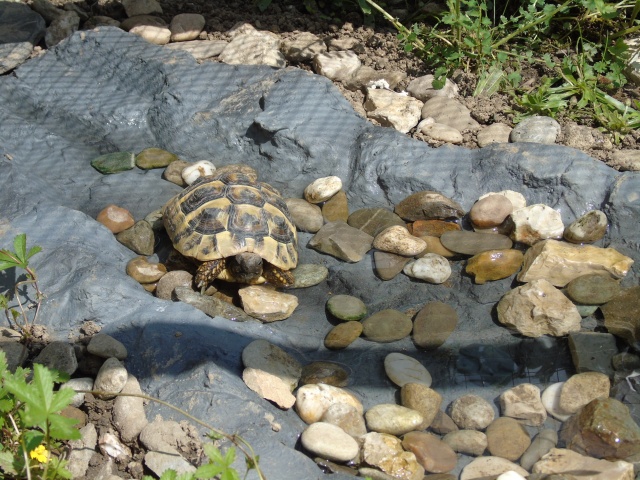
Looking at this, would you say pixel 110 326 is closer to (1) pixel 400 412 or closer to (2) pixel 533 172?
(1) pixel 400 412

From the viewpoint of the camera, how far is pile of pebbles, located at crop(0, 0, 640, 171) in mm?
4934

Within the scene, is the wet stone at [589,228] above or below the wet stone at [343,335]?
above

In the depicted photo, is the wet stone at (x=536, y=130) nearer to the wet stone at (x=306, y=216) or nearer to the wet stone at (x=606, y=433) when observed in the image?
the wet stone at (x=306, y=216)

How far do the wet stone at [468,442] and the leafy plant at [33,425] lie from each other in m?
1.68

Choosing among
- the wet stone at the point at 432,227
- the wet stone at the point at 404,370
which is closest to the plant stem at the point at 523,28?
the wet stone at the point at 432,227

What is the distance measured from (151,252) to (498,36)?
3437 mm

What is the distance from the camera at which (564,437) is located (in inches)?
123

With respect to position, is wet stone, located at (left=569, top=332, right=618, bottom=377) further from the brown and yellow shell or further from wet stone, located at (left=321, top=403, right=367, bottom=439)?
the brown and yellow shell

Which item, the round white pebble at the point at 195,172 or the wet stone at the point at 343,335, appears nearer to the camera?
the wet stone at the point at 343,335

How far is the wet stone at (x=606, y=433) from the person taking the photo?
2998mm

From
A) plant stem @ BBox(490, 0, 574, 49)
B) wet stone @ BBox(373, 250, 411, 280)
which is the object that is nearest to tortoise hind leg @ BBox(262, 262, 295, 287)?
wet stone @ BBox(373, 250, 411, 280)

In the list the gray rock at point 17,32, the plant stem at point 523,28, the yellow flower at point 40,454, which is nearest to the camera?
the yellow flower at point 40,454

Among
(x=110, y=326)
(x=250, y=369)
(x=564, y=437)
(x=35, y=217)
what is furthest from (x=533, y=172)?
(x=35, y=217)

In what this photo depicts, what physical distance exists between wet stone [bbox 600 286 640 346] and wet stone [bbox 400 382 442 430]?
1.07 m
